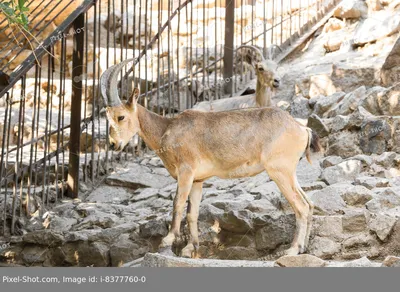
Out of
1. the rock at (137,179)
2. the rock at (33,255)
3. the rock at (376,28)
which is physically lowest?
the rock at (33,255)

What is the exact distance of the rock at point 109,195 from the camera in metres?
10.1

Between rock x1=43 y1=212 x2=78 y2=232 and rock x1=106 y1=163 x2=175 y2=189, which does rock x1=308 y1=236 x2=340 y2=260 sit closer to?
rock x1=43 y1=212 x2=78 y2=232

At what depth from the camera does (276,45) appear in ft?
45.3

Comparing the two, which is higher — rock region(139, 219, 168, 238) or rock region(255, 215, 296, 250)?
rock region(255, 215, 296, 250)

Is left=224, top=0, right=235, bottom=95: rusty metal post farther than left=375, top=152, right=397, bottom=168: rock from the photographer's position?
Yes

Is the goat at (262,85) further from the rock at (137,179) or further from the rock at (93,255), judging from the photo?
the rock at (93,255)

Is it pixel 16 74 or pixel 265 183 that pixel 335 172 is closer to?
pixel 265 183

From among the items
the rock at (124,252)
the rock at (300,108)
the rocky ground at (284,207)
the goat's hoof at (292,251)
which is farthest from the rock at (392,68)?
the rock at (124,252)

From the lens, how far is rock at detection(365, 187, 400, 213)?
26.2 ft

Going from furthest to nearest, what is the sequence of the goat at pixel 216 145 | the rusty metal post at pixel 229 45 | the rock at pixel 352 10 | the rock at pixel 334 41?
the rock at pixel 352 10
the rock at pixel 334 41
the rusty metal post at pixel 229 45
the goat at pixel 216 145

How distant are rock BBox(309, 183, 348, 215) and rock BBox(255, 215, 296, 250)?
1.23 feet

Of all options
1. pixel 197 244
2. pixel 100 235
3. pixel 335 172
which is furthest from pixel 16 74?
pixel 335 172

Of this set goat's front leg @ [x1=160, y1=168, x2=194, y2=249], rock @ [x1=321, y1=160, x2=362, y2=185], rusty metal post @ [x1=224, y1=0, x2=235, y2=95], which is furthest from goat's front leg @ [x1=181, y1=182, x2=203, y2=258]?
rusty metal post @ [x1=224, y1=0, x2=235, y2=95]

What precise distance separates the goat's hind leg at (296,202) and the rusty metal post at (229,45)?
5.67m
